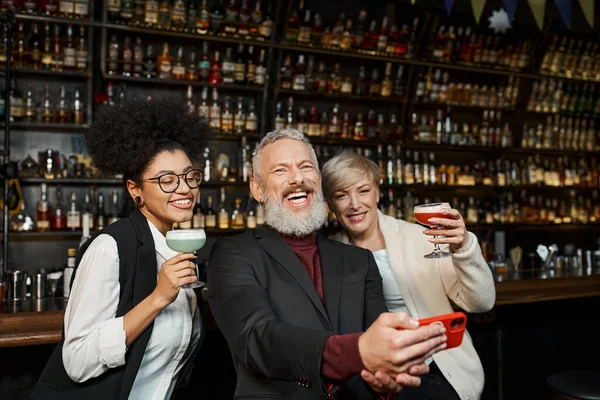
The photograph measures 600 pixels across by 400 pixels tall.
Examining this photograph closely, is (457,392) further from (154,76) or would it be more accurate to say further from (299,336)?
(154,76)

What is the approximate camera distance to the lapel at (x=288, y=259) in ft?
5.21

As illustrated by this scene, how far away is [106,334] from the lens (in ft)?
4.85

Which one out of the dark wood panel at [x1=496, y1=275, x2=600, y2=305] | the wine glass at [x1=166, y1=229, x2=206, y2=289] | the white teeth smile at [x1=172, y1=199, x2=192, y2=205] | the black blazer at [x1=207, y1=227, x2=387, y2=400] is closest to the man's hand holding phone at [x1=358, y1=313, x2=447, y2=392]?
the black blazer at [x1=207, y1=227, x2=387, y2=400]

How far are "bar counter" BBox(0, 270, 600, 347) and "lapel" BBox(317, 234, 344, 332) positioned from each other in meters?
0.69

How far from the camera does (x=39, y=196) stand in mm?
3924

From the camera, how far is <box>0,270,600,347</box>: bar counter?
2035 millimetres

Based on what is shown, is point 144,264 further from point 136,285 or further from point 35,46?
point 35,46

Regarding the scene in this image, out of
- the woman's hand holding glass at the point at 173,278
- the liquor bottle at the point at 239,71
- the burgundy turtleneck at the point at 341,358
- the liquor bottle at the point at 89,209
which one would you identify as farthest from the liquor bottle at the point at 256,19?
the burgundy turtleneck at the point at 341,358

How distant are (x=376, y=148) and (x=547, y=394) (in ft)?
7.77

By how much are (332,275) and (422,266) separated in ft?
1.79

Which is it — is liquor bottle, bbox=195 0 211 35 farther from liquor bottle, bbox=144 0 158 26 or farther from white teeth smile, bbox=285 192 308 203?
white teeth smile, bbox=285 192 308 203

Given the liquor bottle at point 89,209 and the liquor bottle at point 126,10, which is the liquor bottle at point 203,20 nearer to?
the liquor bottle at point 126,10

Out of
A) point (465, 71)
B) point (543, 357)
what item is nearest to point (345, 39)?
point (465, 71)

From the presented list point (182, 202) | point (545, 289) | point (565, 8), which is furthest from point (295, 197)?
point (565, 8)
